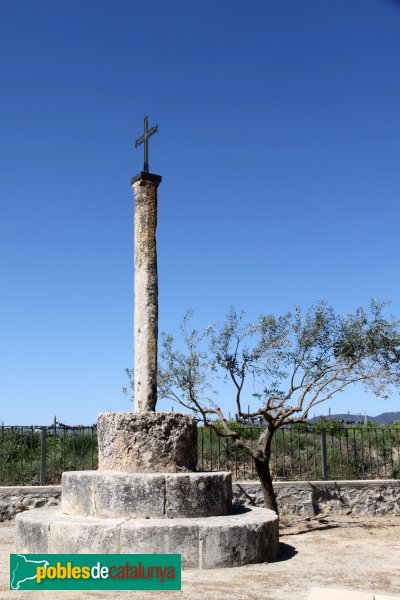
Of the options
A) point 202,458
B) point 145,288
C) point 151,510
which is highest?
point 145,288

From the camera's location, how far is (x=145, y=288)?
995 cm

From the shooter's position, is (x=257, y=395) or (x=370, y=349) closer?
(x=370, y=349)

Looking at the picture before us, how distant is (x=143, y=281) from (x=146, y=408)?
1913 mm

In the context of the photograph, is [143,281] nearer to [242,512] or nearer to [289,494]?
[242,512]

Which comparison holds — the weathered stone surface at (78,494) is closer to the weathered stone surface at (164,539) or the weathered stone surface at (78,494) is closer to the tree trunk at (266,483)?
the weathered stone surface at (164,539)

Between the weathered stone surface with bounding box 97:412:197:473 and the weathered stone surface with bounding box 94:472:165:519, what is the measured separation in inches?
13.0

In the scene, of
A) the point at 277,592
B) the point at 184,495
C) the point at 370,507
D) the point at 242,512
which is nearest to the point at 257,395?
the point at 370,507

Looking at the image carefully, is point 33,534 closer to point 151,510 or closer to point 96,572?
point 96,572

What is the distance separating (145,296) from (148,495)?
2972mm

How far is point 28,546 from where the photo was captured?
27.8 ft

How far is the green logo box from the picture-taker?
7.15 metres

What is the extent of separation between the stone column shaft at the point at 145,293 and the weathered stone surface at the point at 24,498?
14.3ft

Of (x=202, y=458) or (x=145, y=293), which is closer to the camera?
(x=145, y=293)

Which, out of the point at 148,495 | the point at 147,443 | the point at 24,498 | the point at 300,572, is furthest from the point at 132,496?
the point at 24,498
